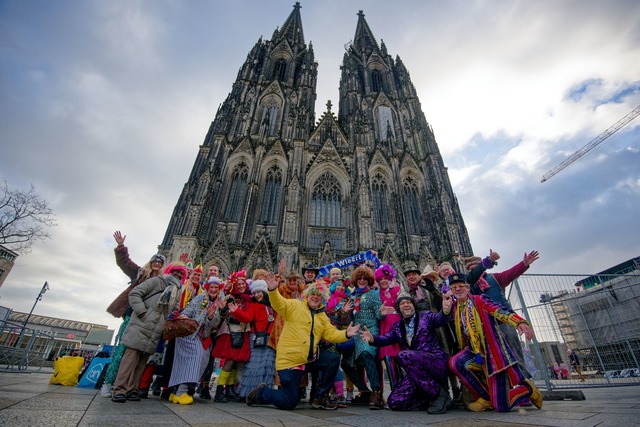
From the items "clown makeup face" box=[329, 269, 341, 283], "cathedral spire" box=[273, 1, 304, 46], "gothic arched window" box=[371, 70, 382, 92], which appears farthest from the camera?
"cathedral spire" box=[273, 1, 304, 46]

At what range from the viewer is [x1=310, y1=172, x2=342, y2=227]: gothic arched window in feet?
62.2

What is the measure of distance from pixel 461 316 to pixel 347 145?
20.5 metres

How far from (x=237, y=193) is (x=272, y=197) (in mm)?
2326

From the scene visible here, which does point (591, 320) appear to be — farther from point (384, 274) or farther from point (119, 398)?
point (119, 398)

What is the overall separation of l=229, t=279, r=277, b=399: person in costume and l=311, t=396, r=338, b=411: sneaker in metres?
0.79

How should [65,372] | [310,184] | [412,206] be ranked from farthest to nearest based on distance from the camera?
1. [412,206]
2. [310,184]
3. [65,372]

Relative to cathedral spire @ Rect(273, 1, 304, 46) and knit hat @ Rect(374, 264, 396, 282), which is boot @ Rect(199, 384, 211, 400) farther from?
cathedral spire @ Rect(273, 1, 304, 46)

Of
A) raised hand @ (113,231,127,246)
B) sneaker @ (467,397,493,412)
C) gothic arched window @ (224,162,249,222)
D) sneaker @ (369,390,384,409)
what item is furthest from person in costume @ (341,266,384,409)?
gothic arched window @ (224,162,249,222)

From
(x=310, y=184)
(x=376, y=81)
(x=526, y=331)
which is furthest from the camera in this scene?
(x=376, y=81)

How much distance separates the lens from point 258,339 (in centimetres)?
397

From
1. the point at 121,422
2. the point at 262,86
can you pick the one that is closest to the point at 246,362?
the point at 121,422

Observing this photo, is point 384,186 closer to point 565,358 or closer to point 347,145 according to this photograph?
point 347,145

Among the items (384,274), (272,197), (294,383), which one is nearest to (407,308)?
(384,274)

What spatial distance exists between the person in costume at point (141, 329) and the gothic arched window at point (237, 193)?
14496mm
